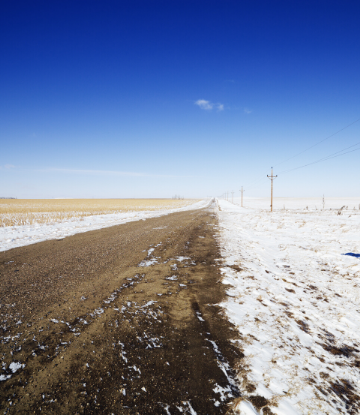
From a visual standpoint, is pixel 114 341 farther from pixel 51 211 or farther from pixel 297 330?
pixel 51 211

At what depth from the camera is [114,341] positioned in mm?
2998

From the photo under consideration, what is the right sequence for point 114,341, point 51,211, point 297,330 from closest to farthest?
point 114,341 → point 297,330 → point 51,211

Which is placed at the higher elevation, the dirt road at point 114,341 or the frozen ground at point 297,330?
the dirt road at point 114,341

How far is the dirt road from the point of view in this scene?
7.03 ft

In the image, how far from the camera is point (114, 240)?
10.1 meters

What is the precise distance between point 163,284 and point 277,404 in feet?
10.6

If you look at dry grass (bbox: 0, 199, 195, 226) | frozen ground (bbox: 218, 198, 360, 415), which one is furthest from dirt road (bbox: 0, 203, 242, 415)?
dry grass (bbox: 0, 199, 195, 226)

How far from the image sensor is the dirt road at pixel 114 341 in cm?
214

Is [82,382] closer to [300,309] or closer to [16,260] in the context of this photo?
[300,309]

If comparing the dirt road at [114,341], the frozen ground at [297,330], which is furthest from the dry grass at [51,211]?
the frozen ground at [297,330]

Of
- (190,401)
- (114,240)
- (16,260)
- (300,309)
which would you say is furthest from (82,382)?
(114,240)

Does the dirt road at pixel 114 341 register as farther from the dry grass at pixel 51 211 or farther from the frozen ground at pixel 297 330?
the dry grass at pixel 51 211

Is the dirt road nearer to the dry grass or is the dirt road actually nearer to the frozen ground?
the frozen ground

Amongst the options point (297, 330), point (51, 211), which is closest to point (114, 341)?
point (297, 330)
